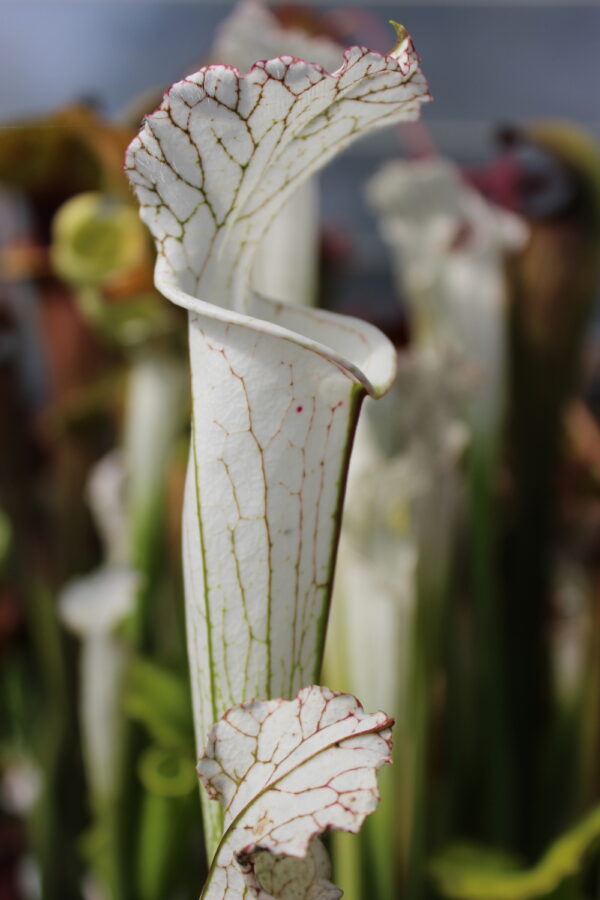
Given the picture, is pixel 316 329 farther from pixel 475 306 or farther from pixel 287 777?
pixel 475 306

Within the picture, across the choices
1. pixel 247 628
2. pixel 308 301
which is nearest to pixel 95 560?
pixel 308 301

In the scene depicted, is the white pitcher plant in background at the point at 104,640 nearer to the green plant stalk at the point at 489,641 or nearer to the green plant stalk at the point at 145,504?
the green plant stalk at the point at 145,504

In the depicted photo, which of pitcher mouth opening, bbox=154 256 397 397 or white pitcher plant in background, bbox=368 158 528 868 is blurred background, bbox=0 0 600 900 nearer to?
white pitcher plant in background, bbox=368 158 528 868

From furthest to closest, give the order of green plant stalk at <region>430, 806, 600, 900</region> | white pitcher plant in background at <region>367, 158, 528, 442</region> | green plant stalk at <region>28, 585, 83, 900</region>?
green plant stalk at <region>28, 585, 83, 900</region> < white pitcher plant in background at <region>367, 158, 528, 442</region> < green plant stalk at <region>430, 806, 600, 900</region>

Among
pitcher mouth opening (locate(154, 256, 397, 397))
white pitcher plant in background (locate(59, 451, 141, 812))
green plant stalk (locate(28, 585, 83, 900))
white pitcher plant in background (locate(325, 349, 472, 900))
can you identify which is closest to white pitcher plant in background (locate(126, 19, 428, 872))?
pitcher mouth opening (locate(154, 256, 397, 397))

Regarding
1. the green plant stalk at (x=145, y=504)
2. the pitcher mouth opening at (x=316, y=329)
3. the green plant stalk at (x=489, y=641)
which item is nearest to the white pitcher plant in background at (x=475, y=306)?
the green plant stalk at (x=489, y=641)

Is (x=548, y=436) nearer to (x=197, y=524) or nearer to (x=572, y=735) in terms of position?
(x=572, y=735)

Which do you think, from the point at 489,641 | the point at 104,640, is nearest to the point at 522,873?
the point at 489,641
